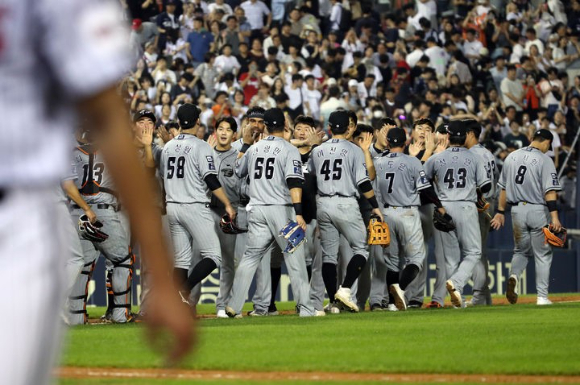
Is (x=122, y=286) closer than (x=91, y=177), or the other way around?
(x=91, y=177)

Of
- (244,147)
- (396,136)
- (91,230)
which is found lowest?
(91,230)

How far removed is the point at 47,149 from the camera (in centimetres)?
278

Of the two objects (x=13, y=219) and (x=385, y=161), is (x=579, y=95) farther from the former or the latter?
(x=13, y=219)

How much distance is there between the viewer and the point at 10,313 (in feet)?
8.71

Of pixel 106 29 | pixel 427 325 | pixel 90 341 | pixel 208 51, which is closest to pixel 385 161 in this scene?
pixel 427 325

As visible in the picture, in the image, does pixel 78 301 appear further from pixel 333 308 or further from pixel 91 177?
pixel 333 308

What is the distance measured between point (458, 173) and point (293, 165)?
114 inches

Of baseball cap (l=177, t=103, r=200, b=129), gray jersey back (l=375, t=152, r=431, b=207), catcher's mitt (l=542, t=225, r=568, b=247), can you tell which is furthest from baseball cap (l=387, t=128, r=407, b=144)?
baseball cap (l=177, t=103, r=200, b=129)

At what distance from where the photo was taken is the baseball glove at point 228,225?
13230 millimetres

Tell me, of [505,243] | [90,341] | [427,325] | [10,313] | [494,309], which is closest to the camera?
[10,313]

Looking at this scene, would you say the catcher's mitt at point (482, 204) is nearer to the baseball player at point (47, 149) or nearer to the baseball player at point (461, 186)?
the baseball player at point (461, 186)

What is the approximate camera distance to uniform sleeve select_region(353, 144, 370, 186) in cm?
1373

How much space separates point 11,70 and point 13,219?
36cm

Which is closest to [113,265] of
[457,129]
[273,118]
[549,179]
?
[273,118]
